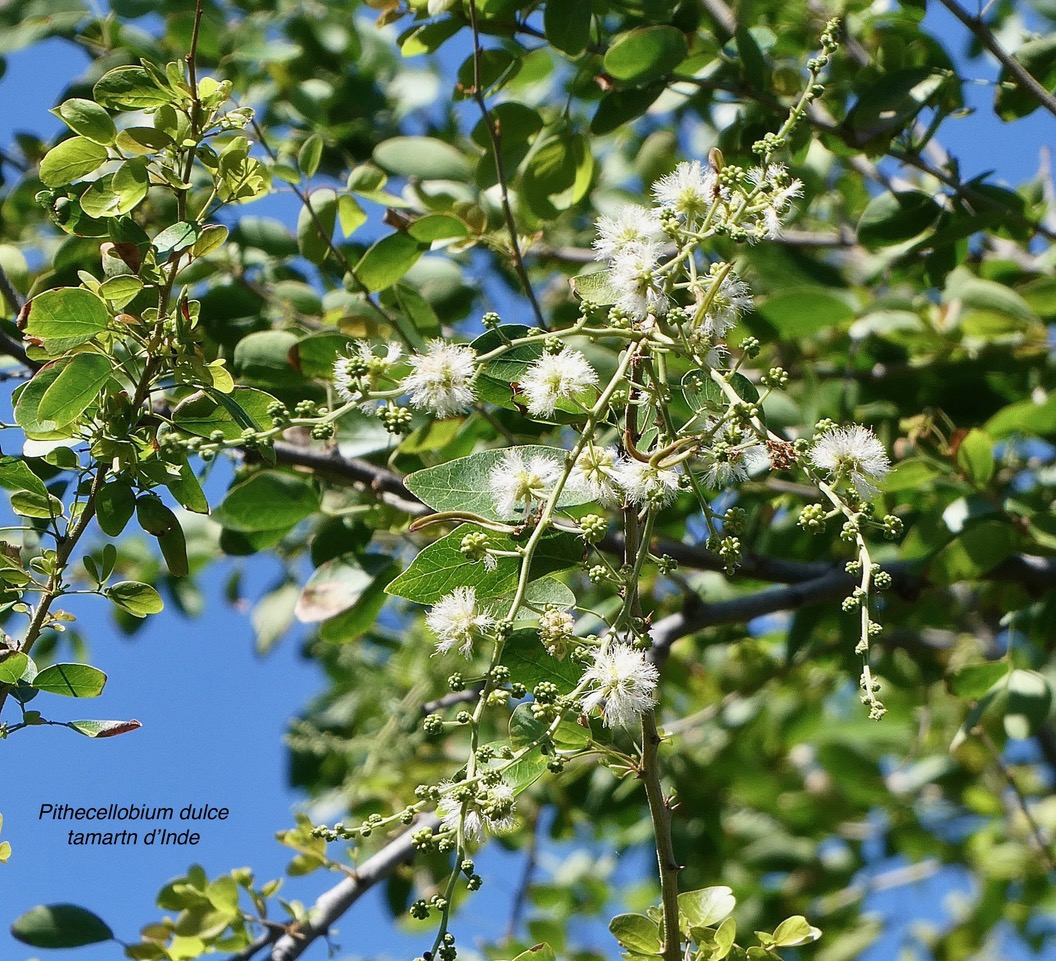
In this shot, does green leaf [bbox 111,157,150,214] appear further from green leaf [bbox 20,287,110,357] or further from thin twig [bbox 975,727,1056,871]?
thin twig [bbox 975,727,1056,871]

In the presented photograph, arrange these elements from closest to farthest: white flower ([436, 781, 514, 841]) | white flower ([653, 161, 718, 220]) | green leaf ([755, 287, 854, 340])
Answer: white flower ([436, 781, 514, 841]) < white flower ([653, 161, 718, 220]) < green leaf ([755, 287, 854, 340])

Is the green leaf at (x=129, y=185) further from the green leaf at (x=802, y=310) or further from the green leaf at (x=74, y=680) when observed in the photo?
the green leaf at (x=802, y=310)

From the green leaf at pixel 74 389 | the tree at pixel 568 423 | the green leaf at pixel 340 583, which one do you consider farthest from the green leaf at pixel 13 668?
the green leaf at pixel 340 583

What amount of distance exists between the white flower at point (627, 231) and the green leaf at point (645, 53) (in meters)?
0.48

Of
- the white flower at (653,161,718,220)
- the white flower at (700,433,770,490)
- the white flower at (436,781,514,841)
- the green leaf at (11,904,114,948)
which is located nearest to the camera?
the white flower at (436,781,514,841)

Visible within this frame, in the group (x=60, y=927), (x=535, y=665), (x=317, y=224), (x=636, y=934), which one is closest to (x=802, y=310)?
(x=317, y=224)

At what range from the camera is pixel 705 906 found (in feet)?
3.49

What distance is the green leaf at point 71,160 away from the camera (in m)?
1.07

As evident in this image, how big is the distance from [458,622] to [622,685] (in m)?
0.15

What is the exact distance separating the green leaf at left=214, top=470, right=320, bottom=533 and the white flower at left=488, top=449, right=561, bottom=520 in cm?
63

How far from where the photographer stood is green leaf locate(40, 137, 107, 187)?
1.07m

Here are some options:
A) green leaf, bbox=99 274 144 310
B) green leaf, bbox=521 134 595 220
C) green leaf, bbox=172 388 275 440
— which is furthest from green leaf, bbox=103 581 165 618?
green leaf, bbox=521 134 595 220

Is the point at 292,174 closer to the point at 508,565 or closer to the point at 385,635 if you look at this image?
the point at 508,565

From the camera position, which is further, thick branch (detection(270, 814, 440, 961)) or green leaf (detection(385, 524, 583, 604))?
thick branch (detection(270, 814, 440, 961))
